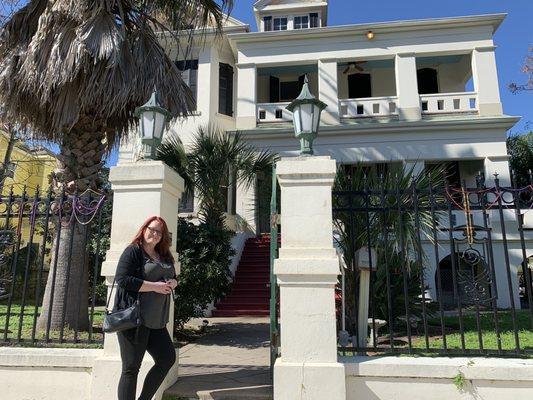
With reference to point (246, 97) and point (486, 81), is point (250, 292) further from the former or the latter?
point (486, 81)

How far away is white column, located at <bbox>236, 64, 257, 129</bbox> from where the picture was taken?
15359 mm

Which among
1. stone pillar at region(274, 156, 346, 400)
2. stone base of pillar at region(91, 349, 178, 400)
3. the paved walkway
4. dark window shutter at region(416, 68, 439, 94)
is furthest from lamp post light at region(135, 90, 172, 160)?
dark window shutter at region(416, 68, 439, 94)

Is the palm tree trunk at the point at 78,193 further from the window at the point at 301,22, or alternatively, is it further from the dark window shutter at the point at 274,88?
the window at the point at 301,22

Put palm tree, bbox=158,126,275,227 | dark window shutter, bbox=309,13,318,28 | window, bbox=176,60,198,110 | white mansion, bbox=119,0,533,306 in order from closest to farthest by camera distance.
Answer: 1. palm tree, bbox=158,126,275,227
2. white mansion, bbox=119,0,533,306
3. window, bbox=176,60,198,110
4. dark window shutter, bbox=309,13,318,28

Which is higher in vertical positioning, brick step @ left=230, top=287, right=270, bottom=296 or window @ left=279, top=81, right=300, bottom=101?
window @ left=279, top=81, right=300, bottom=101

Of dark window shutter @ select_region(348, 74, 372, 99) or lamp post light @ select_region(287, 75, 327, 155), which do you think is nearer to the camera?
lamp post light @ select_region(287, 75, 327, 155)

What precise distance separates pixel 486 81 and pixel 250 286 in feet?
34.5

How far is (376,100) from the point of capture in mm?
15250

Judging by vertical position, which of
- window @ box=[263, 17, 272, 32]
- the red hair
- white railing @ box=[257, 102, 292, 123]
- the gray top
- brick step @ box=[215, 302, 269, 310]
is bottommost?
brick step @ box=[215, 302, 269, 310]

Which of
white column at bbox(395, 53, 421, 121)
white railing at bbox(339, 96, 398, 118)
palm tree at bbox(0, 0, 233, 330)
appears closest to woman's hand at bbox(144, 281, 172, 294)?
palm tree at bbox(0, 0, 233, 330)

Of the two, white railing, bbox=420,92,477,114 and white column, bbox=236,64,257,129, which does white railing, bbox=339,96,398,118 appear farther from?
white column, bbox=236,64,257,129

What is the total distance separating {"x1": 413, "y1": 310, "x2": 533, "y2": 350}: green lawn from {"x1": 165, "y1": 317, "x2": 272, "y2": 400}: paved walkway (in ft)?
7.83

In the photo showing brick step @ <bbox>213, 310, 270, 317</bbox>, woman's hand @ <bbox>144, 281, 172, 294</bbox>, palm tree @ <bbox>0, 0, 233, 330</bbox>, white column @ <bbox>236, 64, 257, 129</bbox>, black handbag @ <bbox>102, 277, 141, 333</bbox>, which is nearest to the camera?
black handbag @ <bbox>102, 277, 141, 333</bbox>

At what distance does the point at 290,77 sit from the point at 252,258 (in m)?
8.10
